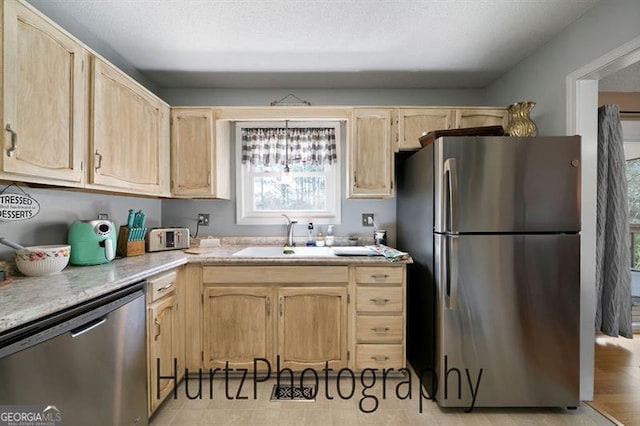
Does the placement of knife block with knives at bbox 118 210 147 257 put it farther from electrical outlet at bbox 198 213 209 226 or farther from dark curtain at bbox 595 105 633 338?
dark curtain at bbox 595 105 633 338

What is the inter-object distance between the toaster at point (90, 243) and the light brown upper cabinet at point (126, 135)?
0.84ft

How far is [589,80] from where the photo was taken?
1.81m

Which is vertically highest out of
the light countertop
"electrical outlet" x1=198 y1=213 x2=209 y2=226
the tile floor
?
"electrical outlet" x1=198 y1=213 x2=209 y2=226

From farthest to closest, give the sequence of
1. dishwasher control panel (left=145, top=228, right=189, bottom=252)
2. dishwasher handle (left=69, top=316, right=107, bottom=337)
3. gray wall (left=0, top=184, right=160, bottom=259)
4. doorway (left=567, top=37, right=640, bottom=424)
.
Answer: dishwasher control panel (left=145, top=228, right=189, bottom=252) < doorway (left=567, top=37, right=640, bottom=424) < gray wall (left=0, top=184, right=160, bottom=259) < dishwasher handle (left=69, top=316, right=107, bottom=337)

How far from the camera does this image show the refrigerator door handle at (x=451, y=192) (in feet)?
5.41

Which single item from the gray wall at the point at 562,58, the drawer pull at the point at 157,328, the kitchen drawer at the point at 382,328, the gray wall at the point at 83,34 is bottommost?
the kitchen drawer at the point at 382,328

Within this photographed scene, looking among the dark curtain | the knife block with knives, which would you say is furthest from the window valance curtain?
the dark curtain

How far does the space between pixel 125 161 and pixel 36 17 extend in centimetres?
80

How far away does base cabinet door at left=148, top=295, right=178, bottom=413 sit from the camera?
1610 mm

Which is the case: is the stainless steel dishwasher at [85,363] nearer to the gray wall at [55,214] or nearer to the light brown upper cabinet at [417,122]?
the gray wall at [55,214]

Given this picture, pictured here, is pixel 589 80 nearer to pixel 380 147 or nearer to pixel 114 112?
pixel 380 147

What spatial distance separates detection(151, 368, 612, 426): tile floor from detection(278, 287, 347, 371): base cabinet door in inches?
9.2

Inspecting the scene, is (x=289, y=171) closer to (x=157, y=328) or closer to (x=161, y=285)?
(x=161, y=285)

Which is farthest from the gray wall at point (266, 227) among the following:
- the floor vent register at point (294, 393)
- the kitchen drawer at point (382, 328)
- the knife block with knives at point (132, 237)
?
the floor vent register at point (294, 393)
